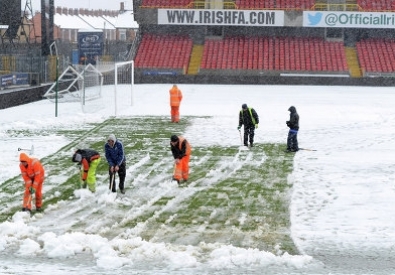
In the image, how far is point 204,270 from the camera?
10570mm

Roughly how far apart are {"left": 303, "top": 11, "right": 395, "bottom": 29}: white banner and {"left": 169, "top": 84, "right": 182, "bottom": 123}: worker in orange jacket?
29893 millimetres

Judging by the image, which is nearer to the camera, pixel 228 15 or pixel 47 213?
pixel 47 213

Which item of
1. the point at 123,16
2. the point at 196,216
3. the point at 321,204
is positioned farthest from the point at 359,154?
the point at 123,16

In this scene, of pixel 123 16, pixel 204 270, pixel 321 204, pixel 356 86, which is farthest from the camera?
pixel 123 16

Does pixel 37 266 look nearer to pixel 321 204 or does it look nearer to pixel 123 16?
pixel 321 204

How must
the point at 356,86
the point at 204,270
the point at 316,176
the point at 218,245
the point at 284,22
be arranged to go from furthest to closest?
1. the point at 284,22
2. the point at 356,86
3. the point at 316,176
4. the point at 218,245
5. the point at 204,270

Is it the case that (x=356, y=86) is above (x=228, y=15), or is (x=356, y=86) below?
below

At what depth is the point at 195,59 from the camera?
57.2 m

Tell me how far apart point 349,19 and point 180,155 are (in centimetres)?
4273

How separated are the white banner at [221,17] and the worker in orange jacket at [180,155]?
4117 cm

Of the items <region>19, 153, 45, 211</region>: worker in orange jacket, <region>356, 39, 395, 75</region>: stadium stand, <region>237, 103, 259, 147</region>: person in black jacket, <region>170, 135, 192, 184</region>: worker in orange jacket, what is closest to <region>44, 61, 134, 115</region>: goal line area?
<region>237, 103, 259, 147</region>: person in black jacket

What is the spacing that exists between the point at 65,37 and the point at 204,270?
8625 centimetres

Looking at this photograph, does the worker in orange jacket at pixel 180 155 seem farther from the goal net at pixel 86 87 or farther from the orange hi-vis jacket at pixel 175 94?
the goal net at pixel 86 87

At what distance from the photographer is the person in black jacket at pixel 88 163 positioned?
1474 centimetres
